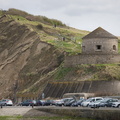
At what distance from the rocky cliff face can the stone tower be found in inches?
409

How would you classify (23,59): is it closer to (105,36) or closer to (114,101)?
(105,36)

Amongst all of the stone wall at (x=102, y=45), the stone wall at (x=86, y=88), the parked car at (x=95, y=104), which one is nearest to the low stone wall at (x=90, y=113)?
the parked car at (x=95, y=104)

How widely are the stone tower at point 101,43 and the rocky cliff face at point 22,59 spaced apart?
1040cm

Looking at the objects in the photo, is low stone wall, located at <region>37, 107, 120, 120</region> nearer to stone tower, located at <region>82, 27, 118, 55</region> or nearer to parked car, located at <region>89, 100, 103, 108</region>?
parked car, located at <region>89, 100, 103, 108</region>

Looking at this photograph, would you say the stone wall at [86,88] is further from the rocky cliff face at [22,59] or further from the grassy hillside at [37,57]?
the rocky cliff face at [22,59]

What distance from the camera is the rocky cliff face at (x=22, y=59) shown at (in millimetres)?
113688

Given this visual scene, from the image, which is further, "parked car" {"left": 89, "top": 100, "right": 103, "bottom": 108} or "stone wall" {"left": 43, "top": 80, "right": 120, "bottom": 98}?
"stone wall" {"left": 43, "top": 80, "right": 120, "bottom": 98}

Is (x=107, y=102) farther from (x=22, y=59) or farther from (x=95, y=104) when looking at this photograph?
(x=22, y=59)

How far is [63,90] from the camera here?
9381 centimetres

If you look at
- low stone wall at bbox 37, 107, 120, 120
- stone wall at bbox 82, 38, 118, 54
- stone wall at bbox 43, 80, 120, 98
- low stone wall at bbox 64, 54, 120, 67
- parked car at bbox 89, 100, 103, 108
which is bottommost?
low stone wall at bbox 37, 107, 120, 120

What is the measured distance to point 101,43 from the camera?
334ft

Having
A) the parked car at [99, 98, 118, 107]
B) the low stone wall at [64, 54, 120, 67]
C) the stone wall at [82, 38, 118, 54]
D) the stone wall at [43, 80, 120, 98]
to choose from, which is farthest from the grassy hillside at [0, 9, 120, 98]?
the parked car at [99, 98, 118, 107]

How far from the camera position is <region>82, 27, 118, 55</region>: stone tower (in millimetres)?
101750

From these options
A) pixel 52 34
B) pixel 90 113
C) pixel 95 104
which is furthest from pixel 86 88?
pixel 52 34
